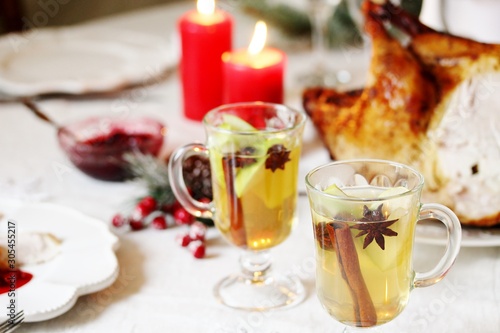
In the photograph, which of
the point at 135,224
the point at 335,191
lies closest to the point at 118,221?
the point at 135,224

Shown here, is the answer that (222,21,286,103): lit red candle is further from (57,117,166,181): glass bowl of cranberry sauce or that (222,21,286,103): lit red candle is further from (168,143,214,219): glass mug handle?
(168,143,214,219): glass mug handle

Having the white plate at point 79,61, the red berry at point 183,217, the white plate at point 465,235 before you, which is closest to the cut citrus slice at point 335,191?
the white plate at point 465,235

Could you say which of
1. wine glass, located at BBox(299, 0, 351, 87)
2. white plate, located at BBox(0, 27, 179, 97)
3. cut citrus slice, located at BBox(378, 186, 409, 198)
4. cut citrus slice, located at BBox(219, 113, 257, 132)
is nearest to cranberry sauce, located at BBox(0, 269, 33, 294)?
cut citrus slice, located at BBox(219, 113, 257, 132)

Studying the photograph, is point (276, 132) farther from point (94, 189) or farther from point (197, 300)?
point (94, 189)

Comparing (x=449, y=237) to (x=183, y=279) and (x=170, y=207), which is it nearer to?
(x=183, y=279)

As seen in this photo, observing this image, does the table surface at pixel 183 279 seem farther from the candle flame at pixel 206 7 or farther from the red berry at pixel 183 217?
the candle flame at pixel 206 7

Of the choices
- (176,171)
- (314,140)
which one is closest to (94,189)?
(176,171)
